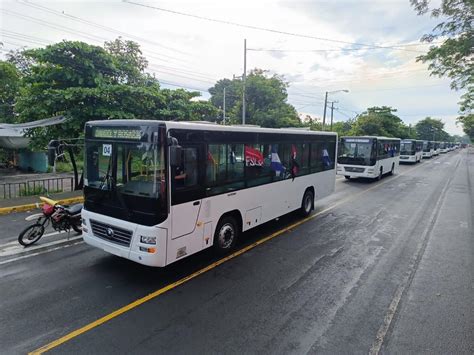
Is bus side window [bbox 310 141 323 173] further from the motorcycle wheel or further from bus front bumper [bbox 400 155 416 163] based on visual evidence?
bus front bumper [bbox 400 155 416 163]

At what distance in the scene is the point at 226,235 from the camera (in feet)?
22.2

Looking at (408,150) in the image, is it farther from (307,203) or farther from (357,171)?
(307,203)

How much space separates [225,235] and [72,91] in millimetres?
8687

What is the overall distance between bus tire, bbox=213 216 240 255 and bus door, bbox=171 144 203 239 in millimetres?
860

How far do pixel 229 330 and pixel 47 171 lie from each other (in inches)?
901

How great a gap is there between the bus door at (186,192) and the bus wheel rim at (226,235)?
Answer: 94 cm

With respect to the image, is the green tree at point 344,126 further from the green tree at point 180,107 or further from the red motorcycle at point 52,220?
the red motorcycle at point 52,220

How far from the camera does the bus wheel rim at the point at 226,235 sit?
6.57m

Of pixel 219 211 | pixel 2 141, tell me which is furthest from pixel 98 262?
pixel 2 141

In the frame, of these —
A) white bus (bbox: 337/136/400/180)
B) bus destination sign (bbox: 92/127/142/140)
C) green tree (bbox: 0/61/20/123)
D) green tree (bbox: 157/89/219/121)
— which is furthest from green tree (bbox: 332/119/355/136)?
bus destination sign (bbox: 92/127/142/140)

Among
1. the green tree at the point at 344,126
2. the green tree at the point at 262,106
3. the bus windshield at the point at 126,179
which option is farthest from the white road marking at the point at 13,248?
the green tree at the point at 344,126

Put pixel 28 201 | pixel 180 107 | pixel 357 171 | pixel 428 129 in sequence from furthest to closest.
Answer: pixel 428 129 < pixel 357 171 < pixel 180 107 < pixel 28 201

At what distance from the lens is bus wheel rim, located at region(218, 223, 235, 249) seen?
6.57 meters

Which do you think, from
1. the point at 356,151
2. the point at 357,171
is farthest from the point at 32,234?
the point at 356,151
